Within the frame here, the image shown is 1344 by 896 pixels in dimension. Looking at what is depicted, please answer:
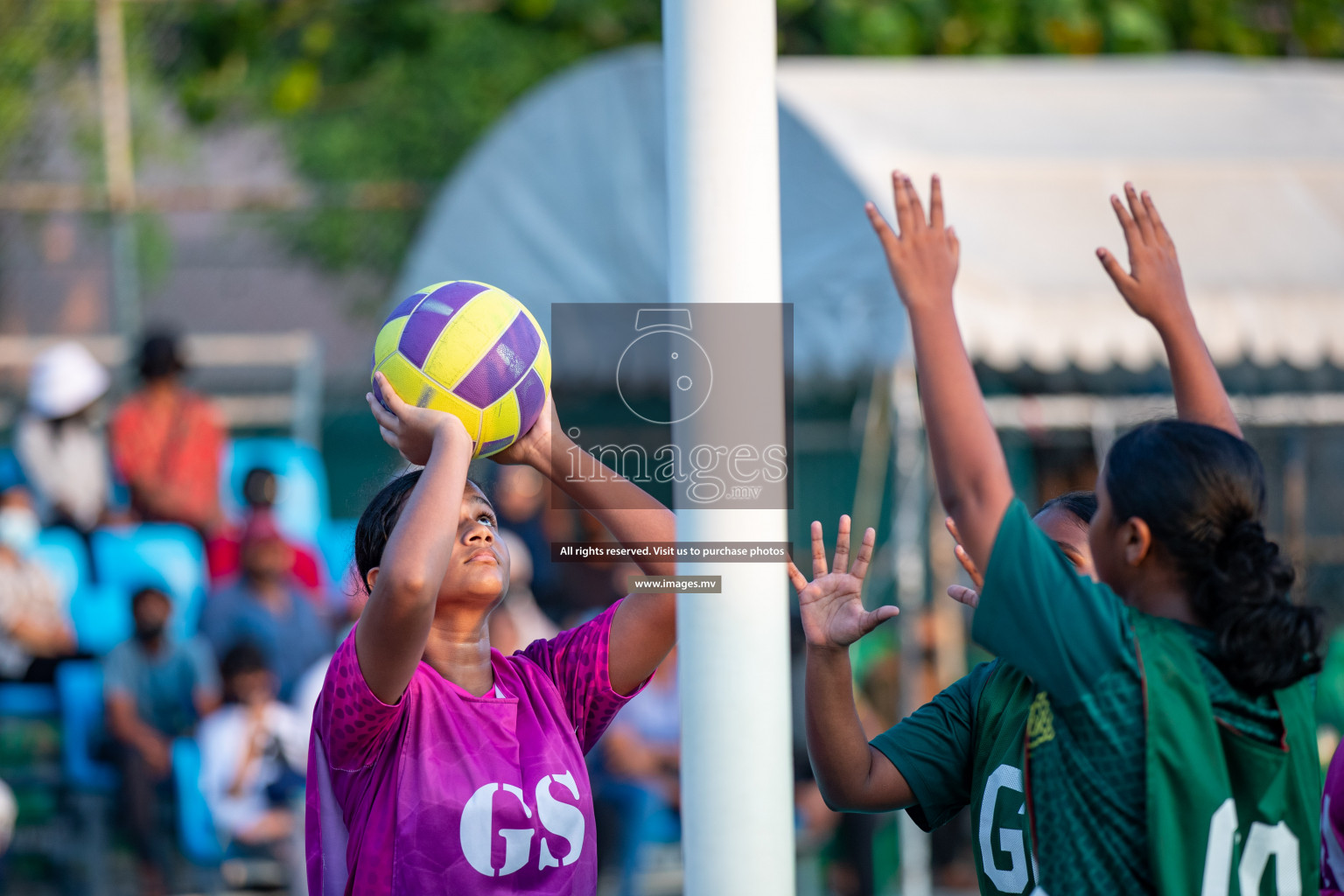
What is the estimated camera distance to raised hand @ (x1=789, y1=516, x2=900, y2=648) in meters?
2.31

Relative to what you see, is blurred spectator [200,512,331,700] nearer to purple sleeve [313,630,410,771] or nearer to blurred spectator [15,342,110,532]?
blurred spectator [15,342,110,532]

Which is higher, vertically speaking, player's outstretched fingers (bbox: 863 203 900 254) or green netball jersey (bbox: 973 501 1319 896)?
player's outstretched fingers (bbox: 863 203 900 254)

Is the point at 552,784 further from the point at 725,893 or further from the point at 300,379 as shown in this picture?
the point at 300,379

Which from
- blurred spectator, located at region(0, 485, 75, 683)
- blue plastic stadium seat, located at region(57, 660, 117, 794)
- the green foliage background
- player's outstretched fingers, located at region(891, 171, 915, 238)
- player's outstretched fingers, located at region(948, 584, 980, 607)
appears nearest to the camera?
player's outstretched fingers, located at region(891, 171, 915, 238)

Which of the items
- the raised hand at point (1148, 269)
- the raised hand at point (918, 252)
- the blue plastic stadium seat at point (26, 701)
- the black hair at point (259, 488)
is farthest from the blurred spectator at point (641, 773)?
the raised hand at point (918, 252)

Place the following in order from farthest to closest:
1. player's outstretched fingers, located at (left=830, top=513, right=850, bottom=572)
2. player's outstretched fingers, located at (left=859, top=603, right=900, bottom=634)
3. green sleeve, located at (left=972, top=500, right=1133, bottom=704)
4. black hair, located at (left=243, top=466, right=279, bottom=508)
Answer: black hair, located at (left=243, top=466, right=279, bottom=508) < player's outstretched fingers, located at (left=830, top=513, right=850, bottom=572) < player's outstretched fingers, located at (left=859, top=603, right=900, bottom=634) < green sleeve, located at (left=972, top=500, right=1133, bottom=704)

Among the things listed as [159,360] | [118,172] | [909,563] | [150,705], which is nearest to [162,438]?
[159,360]

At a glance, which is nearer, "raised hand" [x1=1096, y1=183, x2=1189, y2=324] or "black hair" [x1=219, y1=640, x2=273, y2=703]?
"raised hand" [x1=1096, y1=183, x2=1189, y2=324]

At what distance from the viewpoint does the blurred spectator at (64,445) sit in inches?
279

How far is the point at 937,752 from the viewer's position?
8.13 feet

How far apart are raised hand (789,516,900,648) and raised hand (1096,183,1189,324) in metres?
0.62

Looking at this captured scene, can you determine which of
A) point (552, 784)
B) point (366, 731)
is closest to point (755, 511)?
point (552, 784)

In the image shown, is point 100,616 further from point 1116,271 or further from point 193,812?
point 1116,271

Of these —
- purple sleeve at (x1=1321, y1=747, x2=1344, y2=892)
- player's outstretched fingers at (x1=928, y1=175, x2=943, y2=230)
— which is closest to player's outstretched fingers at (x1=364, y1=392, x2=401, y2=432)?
player's outstretched fingers at (x1=928, y1=175, x2=943, y2=230)
